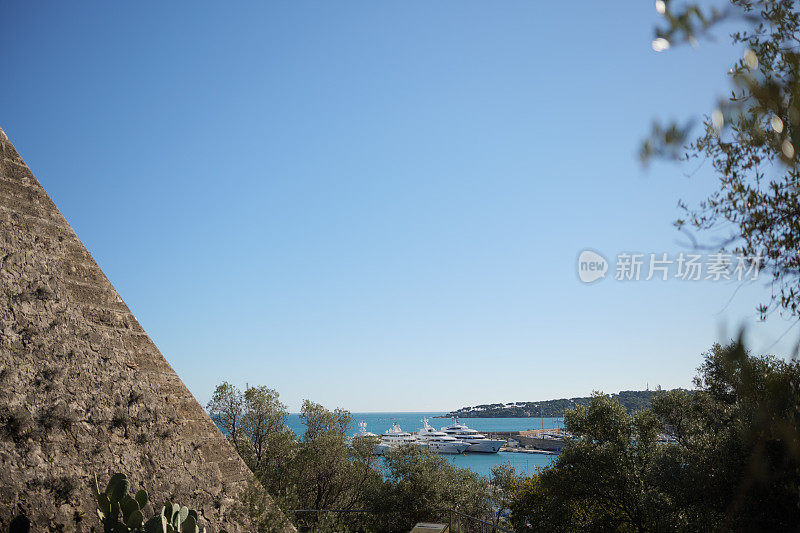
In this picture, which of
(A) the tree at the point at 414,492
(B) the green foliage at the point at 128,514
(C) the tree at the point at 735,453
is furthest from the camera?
(A) the tree at the point at 414,492

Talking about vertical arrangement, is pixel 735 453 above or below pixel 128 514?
below

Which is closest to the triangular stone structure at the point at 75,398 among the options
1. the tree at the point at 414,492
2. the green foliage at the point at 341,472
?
the green foliage at the point at 341,472

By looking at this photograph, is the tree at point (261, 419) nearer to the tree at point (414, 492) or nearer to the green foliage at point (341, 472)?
the green foliage at point (341, 472)

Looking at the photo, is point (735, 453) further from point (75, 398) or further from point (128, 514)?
point (75, 398)

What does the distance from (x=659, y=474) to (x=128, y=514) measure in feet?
33.4

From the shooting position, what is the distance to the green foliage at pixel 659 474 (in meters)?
7.66

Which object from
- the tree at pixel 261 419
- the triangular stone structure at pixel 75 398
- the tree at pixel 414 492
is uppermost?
the triangular stone structure at pixel 75 398

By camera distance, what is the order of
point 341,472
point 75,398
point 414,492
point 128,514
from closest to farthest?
point 128,514 < point 75,398 < point 414,492 < point 341,472

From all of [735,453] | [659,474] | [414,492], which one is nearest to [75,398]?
[735,453]

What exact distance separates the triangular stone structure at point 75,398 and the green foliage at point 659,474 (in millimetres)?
6775

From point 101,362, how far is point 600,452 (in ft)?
39.8

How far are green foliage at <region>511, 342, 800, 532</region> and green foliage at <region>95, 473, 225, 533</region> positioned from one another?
21.7 feet

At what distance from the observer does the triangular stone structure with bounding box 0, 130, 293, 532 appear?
3.78 metres

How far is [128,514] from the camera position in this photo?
3754 mm
